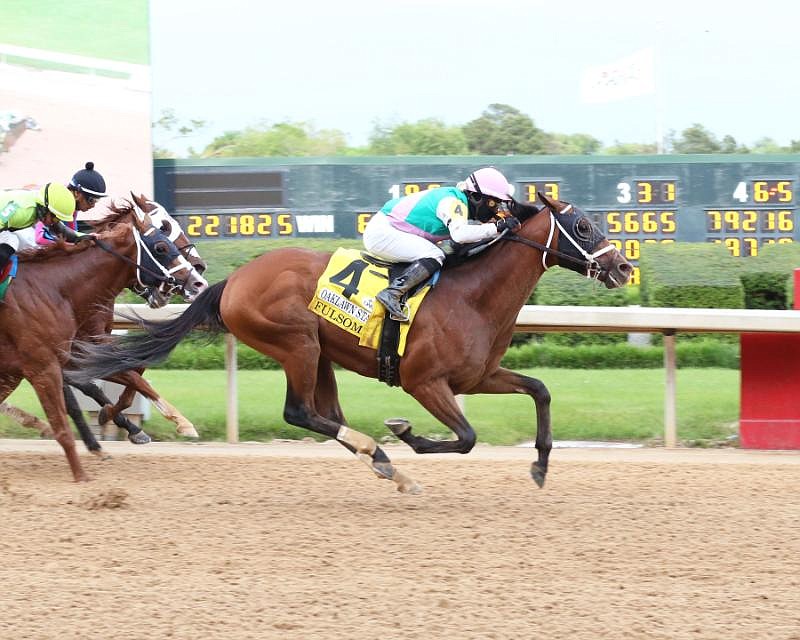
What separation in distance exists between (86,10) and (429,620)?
13.9m

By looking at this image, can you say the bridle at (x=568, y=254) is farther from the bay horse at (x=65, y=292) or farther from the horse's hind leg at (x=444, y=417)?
the bay horse at (x=65, y=292)

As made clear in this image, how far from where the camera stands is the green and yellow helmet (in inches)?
284

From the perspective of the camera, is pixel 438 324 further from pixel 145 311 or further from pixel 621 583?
pixel 145 311

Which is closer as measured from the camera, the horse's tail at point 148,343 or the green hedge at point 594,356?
the horse's tail at point 148,343

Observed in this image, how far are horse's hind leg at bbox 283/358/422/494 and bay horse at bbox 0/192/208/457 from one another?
1338mm

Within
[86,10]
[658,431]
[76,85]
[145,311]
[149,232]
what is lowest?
[658,431]

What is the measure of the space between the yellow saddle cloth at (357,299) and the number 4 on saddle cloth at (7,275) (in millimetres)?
1853

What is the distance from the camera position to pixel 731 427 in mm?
9391

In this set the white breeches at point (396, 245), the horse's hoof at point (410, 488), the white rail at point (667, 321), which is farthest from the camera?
the white rail at point (667, 321)

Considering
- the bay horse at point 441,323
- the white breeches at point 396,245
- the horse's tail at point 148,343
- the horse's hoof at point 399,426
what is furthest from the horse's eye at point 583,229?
the horse's tail at point 148,343

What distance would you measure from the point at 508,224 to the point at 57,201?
8.55 feet

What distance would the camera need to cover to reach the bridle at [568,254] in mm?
6629

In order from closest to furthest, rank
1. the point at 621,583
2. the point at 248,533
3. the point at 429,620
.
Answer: the point at 429,620, the point at 621,583, the point at 248,533

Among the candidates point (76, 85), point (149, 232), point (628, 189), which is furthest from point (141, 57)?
point (149, 232)
